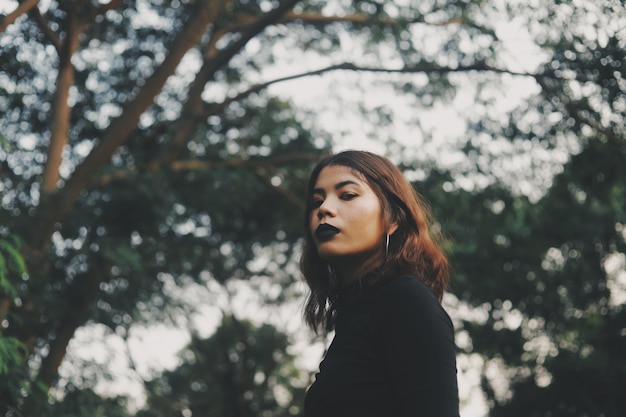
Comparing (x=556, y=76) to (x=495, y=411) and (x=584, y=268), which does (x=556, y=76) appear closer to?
(x=584, y=268)

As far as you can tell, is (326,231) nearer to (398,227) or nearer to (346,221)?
(346,221)

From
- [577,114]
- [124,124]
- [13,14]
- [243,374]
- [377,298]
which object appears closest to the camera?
[377,298]

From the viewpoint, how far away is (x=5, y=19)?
7.40m

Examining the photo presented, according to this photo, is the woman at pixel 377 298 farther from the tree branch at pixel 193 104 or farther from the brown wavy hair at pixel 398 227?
the tree branch at pixel 193 104

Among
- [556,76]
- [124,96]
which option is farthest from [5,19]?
[556,76]

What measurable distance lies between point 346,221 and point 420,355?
1.76 ft

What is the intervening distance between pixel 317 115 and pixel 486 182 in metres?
3.59

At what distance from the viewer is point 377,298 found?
211 centimetres

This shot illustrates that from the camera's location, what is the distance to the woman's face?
7.56 ft

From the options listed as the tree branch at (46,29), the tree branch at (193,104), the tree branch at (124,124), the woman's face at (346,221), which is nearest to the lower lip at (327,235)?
the woman's face at (346,221)

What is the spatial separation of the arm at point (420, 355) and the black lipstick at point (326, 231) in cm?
34

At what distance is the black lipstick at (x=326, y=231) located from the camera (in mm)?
2301

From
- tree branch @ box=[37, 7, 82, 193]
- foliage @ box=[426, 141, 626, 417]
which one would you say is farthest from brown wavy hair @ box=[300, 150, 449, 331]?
foliage @ box=[426, 141, 626, 417]

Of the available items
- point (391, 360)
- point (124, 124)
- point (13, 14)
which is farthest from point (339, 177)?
point (124, 124)
